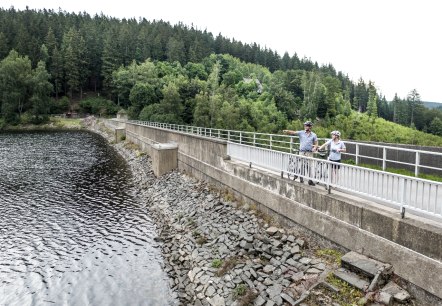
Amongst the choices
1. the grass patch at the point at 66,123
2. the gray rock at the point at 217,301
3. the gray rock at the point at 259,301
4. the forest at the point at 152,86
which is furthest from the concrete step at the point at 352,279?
the grass patch at the point at 66,123

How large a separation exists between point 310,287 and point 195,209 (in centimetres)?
981

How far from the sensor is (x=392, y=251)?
25.1ft

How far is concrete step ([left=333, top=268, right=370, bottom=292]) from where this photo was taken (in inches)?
300

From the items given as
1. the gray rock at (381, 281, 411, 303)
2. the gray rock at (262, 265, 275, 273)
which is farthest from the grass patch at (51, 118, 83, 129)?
the gray rock at (381, 281, 411, 303)

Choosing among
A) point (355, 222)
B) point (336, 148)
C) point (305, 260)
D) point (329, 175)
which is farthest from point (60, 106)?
point (355, 222)

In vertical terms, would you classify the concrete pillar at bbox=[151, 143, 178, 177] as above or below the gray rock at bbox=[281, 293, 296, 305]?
above

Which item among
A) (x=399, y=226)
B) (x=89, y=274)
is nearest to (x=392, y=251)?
(x=399, y=226)

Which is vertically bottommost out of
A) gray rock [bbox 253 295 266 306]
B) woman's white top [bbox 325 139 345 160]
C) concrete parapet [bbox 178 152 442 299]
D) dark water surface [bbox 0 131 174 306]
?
dark water surface [bbox 0 131 174 306]

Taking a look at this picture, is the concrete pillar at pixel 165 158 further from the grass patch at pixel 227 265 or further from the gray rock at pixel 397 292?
the gray rock at pixel 397 292

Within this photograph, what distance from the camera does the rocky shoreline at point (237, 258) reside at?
29.2ft

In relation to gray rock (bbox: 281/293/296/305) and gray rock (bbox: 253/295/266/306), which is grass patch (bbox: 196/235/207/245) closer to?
gray rock (bbox: 253/295/266/306)

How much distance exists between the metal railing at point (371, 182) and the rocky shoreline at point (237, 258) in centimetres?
195

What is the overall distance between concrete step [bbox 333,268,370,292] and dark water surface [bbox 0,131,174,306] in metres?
5.47

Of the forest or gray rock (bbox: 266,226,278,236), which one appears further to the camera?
the forest
